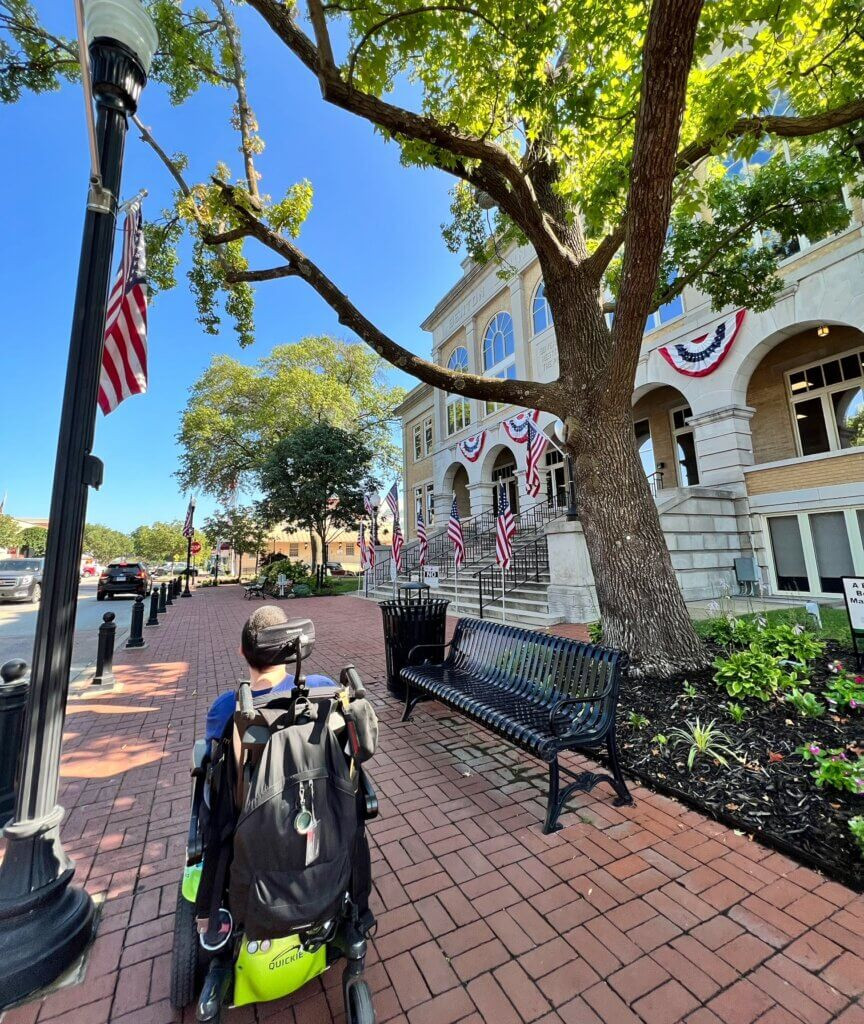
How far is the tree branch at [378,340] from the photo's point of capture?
5.57 meters

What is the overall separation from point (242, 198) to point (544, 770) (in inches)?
276

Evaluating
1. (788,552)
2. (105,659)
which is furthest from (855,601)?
(105,659)

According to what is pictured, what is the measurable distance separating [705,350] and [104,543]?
4401 inches

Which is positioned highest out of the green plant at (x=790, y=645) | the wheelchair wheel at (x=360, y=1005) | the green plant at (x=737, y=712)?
the green plant at (x=790, y=645)

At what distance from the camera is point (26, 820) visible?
2.09 meters

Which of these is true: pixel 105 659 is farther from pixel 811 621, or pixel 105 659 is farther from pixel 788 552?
pixel 788 552

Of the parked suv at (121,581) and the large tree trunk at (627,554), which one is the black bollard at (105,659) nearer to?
the large tree trunk at (627,554)

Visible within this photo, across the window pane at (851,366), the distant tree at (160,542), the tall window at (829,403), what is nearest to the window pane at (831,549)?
the tall window at (829,403)

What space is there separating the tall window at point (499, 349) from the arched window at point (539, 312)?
1.25 meters

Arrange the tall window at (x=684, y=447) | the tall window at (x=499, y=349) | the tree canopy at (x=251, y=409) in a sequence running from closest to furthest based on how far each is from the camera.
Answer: the tall window at (x=684, y=447) → the tall window at (x=499, y=349) → the tree canopy at (x=251, y=409)

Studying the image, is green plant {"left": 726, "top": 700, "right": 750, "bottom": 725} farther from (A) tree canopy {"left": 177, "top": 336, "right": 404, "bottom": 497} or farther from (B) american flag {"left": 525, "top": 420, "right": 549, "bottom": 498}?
(A) tree canopy {"left": 177, "top": 336, "right": 404, "bottom": 497}

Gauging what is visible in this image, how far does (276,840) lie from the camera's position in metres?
1.49

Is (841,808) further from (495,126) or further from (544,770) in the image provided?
(495,126)

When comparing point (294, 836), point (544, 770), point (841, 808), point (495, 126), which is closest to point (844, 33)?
point (495, 126)
